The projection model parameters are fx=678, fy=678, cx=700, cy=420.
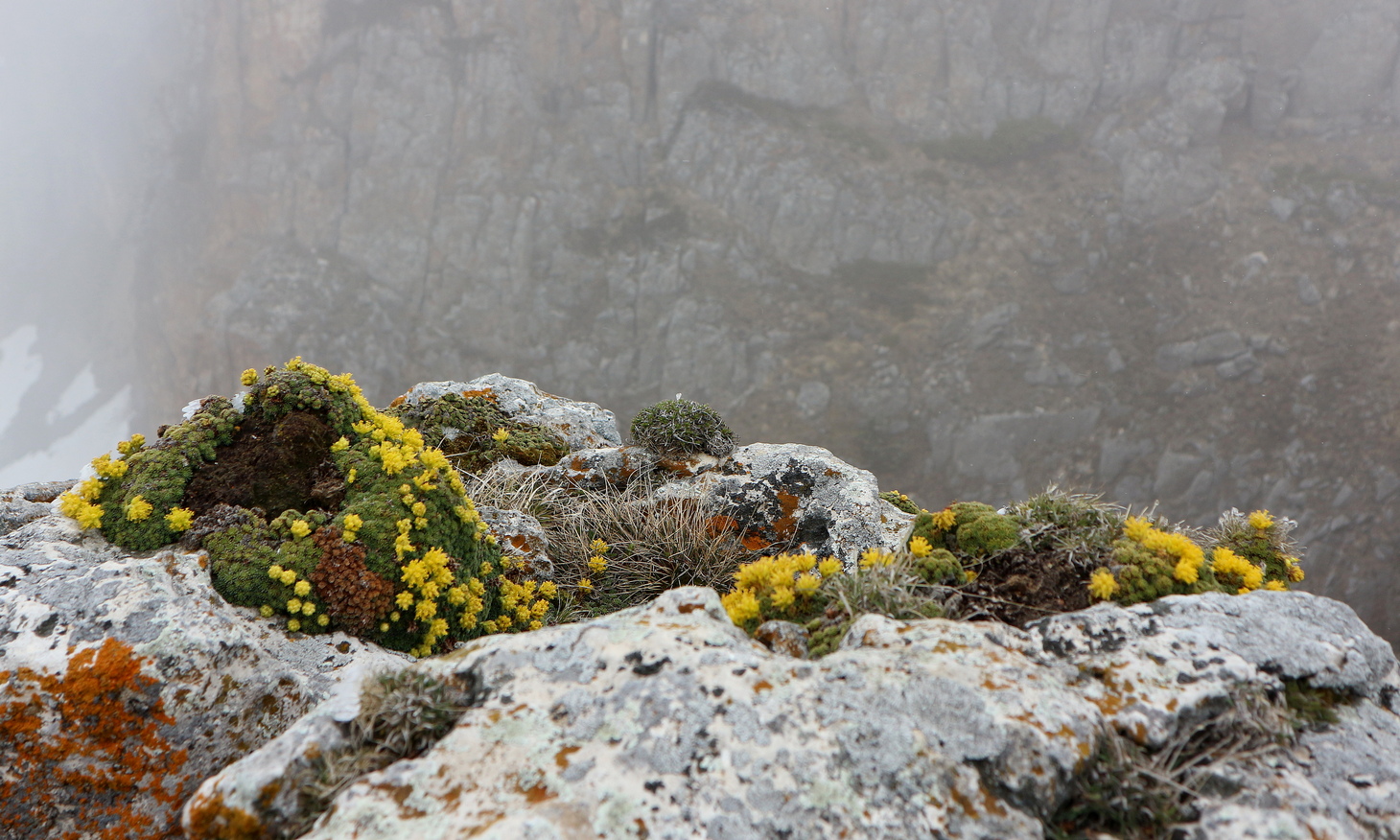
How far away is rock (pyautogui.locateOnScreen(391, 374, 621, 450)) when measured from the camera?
807cm

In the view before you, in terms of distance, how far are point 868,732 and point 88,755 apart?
3073 mm

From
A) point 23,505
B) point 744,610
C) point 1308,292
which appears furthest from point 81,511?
point 1308,292

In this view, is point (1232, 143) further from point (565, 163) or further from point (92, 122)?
point (92, 122)

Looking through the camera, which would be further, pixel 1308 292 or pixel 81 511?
pixel 1308 292

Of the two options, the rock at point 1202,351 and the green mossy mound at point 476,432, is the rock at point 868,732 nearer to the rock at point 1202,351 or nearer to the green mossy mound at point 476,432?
the green mossy mound at point 476,432

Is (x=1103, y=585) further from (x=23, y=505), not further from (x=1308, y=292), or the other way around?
(x=1308, y=292)

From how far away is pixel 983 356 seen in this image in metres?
31.0

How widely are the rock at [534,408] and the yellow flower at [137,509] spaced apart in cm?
398

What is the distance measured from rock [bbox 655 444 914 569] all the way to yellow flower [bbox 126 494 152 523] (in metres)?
3.92

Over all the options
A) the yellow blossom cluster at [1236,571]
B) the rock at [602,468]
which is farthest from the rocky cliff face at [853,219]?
the yellow blossom cluster at [1236,571]

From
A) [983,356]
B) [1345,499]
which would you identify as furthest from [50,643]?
[1345,499]

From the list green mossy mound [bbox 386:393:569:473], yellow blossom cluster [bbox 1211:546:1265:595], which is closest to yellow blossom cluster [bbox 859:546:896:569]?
yellow blossom cluster [bbox 1211:546:1265:595]

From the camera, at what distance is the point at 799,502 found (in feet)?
21.2

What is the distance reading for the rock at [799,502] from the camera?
6.00 metres
